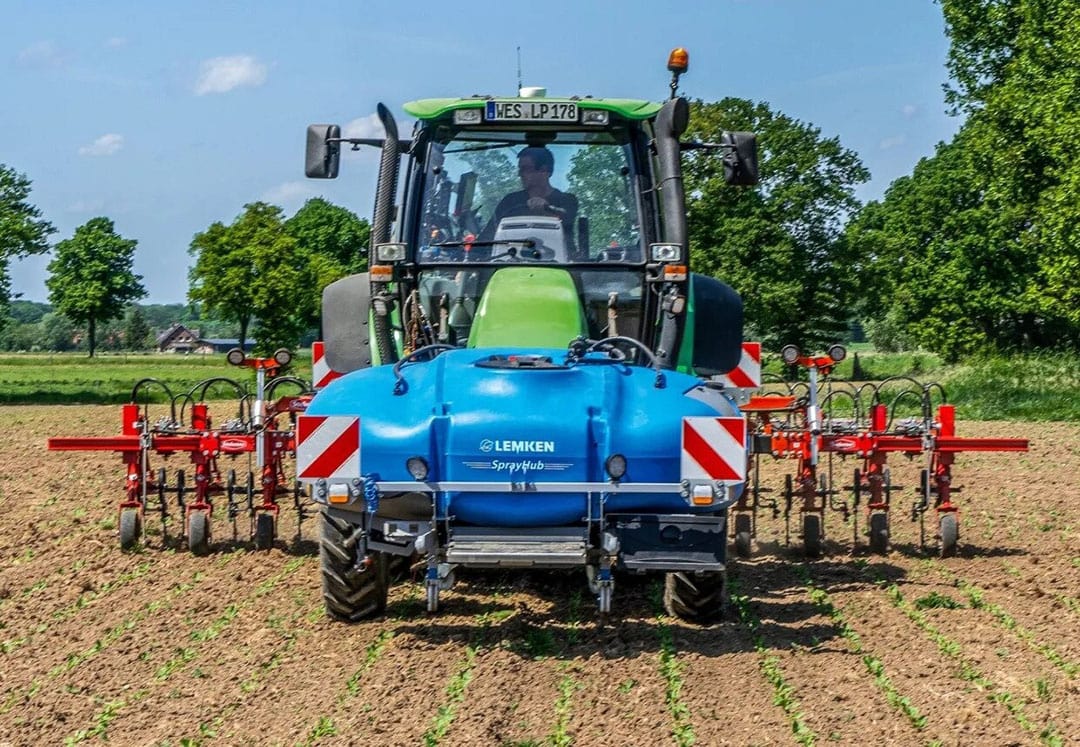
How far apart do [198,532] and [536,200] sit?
11.8 ft

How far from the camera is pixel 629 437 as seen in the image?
6582 millimetres

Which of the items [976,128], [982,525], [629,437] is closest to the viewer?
[629,437]

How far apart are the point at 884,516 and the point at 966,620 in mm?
2520

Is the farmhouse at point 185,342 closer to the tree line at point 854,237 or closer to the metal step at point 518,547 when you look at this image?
the tree line at point 854,237

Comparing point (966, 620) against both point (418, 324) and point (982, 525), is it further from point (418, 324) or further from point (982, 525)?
point (982, 525)

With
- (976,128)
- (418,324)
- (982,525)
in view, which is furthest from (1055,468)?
(976,128)

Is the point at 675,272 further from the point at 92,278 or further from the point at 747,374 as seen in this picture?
the point at 92,278

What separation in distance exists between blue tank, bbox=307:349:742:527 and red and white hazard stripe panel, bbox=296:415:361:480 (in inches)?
2.2

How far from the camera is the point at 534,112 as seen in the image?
8297mm

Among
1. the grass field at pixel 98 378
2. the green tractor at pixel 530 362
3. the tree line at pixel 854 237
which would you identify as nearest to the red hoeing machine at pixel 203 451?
the green tractor at pixel 530 362

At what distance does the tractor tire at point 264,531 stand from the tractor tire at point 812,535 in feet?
12.4

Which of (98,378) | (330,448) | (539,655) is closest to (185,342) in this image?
(98,378)

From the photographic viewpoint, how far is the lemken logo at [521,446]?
6523 millimetres

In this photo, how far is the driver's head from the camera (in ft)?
27.3
